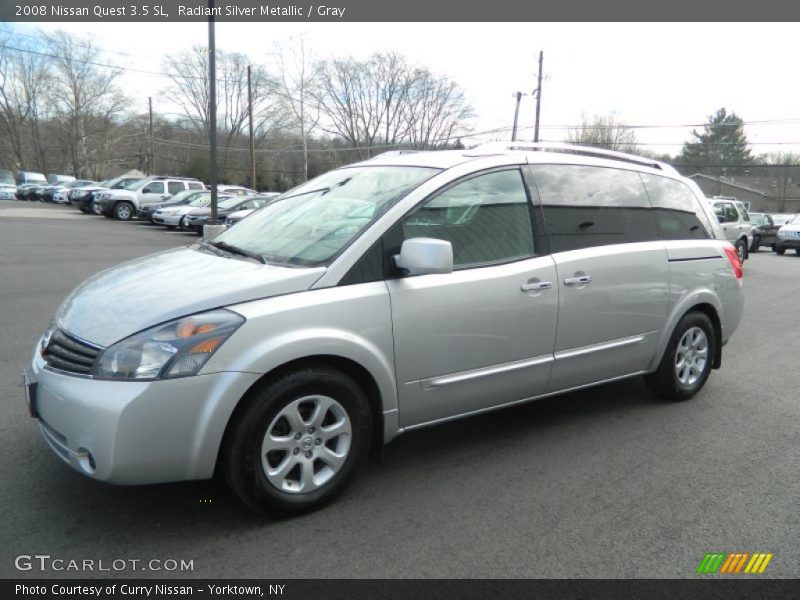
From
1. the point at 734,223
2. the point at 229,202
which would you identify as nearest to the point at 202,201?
the point at 229,202

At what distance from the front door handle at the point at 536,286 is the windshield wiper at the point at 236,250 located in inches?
59.1

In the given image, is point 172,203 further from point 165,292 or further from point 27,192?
point 27,192

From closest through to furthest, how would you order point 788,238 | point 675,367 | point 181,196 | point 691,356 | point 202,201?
point 675,367 → point 691,356 → point 202,201 → point 788,238 → point 181,196

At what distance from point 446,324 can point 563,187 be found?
1407 mm

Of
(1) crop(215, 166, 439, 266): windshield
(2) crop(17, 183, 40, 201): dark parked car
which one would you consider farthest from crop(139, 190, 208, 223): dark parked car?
(2) crop(17, 183, 40, 201): dark parked car

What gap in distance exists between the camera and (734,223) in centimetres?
1766

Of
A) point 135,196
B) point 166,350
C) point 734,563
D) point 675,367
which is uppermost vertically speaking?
point 135,196

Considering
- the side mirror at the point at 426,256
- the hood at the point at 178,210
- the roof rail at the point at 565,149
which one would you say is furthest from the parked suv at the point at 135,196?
the side mirror at the point at 426,256

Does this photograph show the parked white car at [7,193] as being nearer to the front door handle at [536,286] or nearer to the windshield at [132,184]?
the windshield at [132,184]

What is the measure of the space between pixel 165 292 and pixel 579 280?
244 centimetres

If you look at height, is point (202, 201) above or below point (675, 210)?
below

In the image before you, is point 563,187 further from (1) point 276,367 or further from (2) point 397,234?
(1) point 276,367

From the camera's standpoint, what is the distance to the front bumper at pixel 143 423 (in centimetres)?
256
